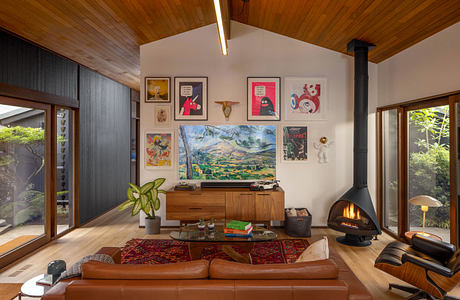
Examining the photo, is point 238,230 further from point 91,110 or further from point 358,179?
point 91,110

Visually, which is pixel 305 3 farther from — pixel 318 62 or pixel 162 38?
pixel 162 38

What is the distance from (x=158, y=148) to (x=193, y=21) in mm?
2224

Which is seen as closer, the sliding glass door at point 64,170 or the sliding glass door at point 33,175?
the sliding glass door at point 33,175

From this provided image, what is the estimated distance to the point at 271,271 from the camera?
1.83 meters

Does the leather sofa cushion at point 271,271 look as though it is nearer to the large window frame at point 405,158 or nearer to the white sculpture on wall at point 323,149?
the large window frame at point 405,158

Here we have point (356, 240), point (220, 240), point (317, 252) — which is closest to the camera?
point (317, 252)

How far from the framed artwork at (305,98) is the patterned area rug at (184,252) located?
2.14m

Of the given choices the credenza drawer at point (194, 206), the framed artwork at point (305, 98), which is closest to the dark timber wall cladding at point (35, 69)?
the credenza drawer at point (194, 206)

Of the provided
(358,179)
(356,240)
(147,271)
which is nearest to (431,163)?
(358,179)

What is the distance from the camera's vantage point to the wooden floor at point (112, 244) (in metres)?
3.31

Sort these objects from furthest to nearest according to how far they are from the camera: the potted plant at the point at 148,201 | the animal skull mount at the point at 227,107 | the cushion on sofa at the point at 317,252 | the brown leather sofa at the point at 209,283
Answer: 1. the animal skull mount at the point at 227,107
2. the potted plant at the point at 148,201
3. the cushion on sofa at the point at 317,252
4. the brown leather sofa at the point at 209,283

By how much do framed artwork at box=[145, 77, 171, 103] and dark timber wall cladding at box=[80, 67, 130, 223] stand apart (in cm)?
127

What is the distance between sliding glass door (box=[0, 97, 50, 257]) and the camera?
3.79 metres

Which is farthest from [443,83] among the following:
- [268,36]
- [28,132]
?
[28,132]
